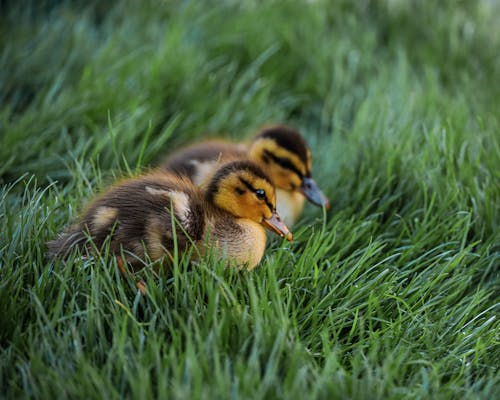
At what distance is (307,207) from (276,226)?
64 cm

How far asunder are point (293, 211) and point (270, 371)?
116cm

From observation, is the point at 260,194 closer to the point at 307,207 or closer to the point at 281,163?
the point at 281,163

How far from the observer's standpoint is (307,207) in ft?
9.29

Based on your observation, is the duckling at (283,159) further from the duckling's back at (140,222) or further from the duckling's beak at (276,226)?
the duckling's back at (140,222)

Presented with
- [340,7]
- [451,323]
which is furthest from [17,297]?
[340,7]

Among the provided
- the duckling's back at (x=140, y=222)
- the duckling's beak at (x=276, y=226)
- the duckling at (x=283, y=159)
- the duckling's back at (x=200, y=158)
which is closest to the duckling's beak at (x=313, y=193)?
the duckling at (x=283, y=159)

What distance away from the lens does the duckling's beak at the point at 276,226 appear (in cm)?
220

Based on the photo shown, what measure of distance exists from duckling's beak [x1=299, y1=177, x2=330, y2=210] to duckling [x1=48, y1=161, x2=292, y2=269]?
45cm

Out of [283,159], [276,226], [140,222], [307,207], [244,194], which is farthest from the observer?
[307,207]

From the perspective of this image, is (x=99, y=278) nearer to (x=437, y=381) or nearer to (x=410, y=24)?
(x=437, y=381)

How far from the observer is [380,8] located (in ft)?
13.5

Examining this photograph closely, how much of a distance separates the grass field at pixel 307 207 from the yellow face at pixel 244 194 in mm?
153

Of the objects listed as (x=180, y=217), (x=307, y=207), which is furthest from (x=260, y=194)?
(x=307, y=207)

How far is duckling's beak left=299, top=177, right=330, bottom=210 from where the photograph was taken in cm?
262
